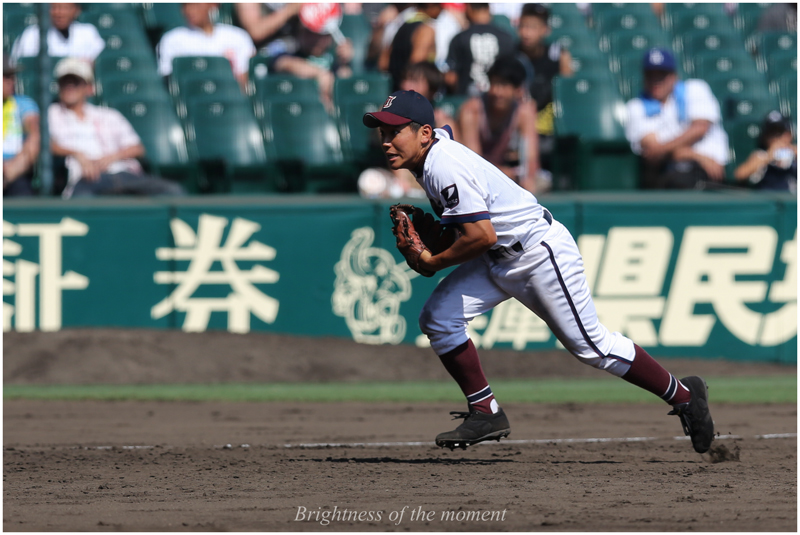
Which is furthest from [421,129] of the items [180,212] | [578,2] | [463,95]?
[578,2]

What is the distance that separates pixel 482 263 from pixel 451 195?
1.70 ft

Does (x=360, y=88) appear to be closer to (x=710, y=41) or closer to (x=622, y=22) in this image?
(x=622, y=22)

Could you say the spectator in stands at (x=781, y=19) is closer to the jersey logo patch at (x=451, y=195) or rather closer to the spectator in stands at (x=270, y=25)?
the spectator in stands at (x=270, y=25)

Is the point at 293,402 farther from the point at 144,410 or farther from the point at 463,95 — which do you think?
the point at 463,95

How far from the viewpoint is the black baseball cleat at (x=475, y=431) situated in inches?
210

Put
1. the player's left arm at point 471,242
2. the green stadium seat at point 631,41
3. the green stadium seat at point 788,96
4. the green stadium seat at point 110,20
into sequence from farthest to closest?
the green stadium seat at point 631,41 < the green stadium seat at point 788,96 < the green stadium seat at point 110,20 < the player's left arm at point 471,242

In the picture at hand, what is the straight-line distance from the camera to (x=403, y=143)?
5.04 m

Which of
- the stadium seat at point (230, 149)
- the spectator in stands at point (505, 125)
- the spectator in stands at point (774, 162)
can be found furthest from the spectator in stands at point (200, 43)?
the spectator in stands at point (774, 162)

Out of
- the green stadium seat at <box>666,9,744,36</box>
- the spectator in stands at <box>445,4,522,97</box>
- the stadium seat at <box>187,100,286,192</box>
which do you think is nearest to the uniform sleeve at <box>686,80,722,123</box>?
the spectator in stands at <box>445,4,522,97</box>

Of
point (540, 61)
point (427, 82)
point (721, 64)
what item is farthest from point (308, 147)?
point (721, 64)

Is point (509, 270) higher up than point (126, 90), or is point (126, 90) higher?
point (126, 90)

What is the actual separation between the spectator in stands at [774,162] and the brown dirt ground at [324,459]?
260 centimetres

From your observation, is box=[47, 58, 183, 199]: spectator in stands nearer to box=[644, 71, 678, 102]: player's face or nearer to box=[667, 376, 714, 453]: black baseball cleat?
box=[644, 71, 678, 102]: player's face

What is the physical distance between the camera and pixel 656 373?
5.34 m
